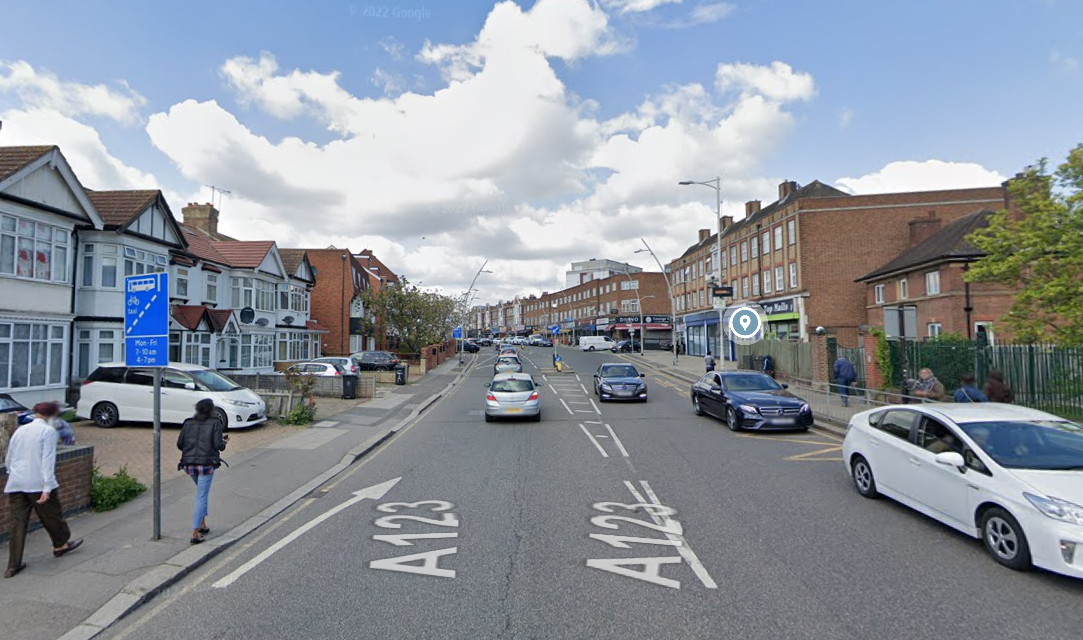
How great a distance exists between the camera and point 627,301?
3484 inches

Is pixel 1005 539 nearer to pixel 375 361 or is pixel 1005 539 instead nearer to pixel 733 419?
pixel 733 419

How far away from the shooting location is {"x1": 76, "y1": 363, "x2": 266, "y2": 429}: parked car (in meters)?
13.2

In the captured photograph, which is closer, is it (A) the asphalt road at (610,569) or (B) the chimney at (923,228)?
(A) the asphalt road at (610,569)

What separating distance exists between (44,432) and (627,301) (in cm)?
8524

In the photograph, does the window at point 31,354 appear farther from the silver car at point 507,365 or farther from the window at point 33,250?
the silver car at point 507,365

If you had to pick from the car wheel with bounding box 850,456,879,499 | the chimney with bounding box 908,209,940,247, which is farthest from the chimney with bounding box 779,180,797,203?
the car wheel with bounding box 850,456,879,499

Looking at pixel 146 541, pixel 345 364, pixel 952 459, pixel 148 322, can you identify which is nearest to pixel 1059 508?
pixel 952 459

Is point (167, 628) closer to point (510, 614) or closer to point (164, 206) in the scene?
point (510, 614)

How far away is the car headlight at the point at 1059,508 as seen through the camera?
465 centimetres

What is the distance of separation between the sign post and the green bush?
5.71ft

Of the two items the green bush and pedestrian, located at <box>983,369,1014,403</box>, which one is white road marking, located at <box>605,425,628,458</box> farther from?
the green bush

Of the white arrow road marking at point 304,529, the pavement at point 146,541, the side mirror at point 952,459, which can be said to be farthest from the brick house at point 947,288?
the pavement at point 146,541

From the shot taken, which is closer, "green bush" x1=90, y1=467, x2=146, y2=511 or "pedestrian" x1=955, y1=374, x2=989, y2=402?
"green bush" x1=90, y1=467, x2=146, y2=511

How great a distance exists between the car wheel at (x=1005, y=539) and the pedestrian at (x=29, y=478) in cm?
884
